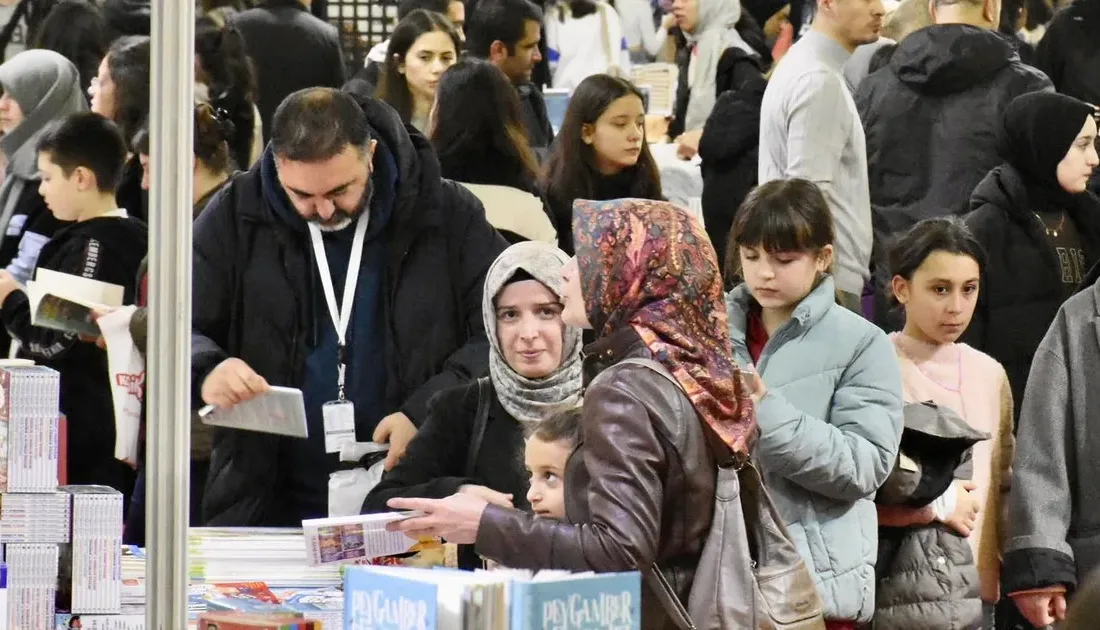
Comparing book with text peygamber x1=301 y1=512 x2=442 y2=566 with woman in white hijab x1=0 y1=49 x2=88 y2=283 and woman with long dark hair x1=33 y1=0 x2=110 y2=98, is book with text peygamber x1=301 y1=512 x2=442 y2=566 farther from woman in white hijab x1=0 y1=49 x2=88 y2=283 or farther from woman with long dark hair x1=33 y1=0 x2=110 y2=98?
woman with long dark hair x1=33 y1=0 x2=110 y2=98

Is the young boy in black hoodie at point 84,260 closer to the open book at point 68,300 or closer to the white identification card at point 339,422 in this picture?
the open book at point 68,300

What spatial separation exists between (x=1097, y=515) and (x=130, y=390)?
6.55ft

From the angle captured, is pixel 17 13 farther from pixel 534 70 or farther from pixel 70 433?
pixel 534 70

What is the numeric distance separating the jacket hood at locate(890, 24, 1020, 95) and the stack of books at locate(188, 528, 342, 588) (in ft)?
7.48

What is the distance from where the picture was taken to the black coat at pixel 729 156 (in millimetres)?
4738

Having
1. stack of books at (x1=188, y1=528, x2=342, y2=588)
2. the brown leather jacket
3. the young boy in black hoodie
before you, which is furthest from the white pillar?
stack of books at (x1=188, y1=528, x2=342, y2=588)

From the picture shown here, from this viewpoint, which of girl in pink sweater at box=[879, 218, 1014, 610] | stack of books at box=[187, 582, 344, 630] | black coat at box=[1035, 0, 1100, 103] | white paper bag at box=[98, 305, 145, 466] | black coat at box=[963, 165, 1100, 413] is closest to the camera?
stack of books at box=[187, 582, 344, 630]

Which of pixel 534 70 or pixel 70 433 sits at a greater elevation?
pixel 534 70

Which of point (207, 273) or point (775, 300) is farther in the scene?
point (207, 273)

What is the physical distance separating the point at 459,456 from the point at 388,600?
1.59m

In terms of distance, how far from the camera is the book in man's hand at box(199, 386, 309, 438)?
399 centimetres

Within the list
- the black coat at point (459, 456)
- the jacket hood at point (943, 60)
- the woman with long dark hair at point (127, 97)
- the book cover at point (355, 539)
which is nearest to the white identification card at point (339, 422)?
the black coat at point (459, 456)

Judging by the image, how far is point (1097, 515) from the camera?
3.75 meters

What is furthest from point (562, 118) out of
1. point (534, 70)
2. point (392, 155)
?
point (392, 155)
